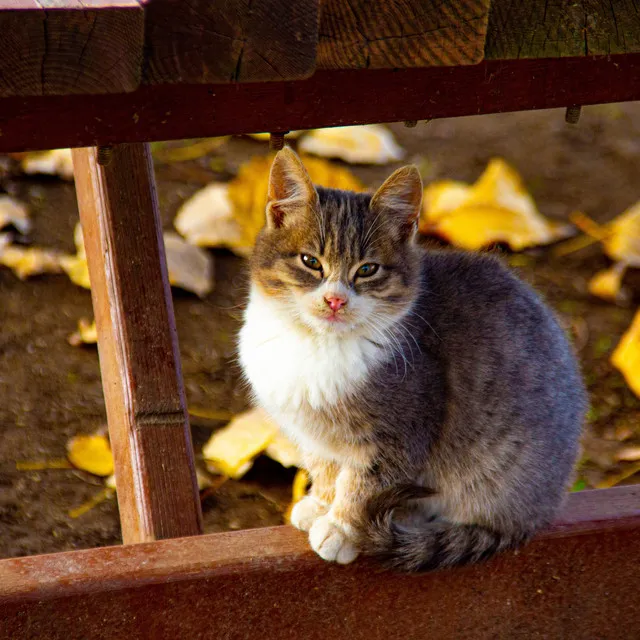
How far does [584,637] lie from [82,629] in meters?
0.86

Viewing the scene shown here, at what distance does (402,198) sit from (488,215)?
3.63 feet

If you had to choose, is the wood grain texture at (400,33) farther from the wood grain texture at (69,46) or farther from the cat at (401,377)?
the cat at (401,377)

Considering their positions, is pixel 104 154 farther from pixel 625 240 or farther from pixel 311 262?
pixel 625 240

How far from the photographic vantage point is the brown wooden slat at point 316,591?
1384 millimetres

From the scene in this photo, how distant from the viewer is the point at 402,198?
1.65 meters

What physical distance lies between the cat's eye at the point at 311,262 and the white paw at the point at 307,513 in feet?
1.44

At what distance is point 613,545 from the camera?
5.20 ft

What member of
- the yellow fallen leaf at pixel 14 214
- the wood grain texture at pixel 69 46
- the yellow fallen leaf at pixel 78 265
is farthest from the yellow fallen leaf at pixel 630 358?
the wood grain texture at pixel 69 46

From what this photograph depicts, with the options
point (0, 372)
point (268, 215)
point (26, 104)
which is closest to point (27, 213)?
point (0, 372)

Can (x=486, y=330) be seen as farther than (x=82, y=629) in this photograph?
Yes

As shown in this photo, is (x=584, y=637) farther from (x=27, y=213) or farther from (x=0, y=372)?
(x=27, y=213)

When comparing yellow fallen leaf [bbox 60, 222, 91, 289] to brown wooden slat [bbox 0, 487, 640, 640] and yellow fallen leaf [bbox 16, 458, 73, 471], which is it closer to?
yellow fallen leaf [bbox 16, 458, 73, 471]

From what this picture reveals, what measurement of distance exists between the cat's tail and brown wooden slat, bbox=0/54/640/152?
2.27ft

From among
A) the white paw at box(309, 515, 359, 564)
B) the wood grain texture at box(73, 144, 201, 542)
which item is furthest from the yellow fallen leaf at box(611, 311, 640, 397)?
the wood grain texture at box(73, 144, 201, 542)
